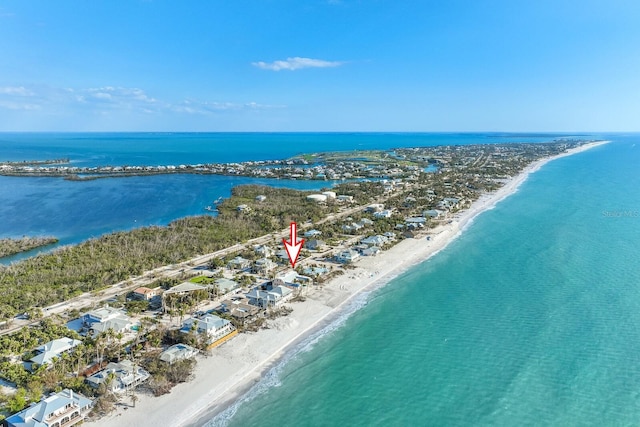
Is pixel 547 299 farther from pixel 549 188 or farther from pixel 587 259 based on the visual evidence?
pixel 549 188

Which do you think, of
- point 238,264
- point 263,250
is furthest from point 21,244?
point 263,250

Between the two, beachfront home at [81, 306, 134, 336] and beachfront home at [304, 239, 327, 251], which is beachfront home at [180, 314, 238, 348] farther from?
beachfront home at [304, 239, 327, 251]

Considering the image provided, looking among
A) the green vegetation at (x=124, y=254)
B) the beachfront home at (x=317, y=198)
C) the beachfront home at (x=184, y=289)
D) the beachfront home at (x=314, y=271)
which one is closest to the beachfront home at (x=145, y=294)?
the beachfront home at (x=184, y=289)

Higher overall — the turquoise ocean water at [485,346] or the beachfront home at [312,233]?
the beachfront home at [312,233]

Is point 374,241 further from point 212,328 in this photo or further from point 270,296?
point 212,328

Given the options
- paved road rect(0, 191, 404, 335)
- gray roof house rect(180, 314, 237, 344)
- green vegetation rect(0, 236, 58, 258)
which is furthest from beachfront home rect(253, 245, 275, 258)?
green vegetation rect(0, 236, 58, 258)

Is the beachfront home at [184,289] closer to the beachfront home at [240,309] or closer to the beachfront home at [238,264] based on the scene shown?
the beachfront home at [240,309]

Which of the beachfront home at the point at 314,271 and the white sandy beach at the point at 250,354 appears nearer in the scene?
the white sandy beach at the point at 250,354
